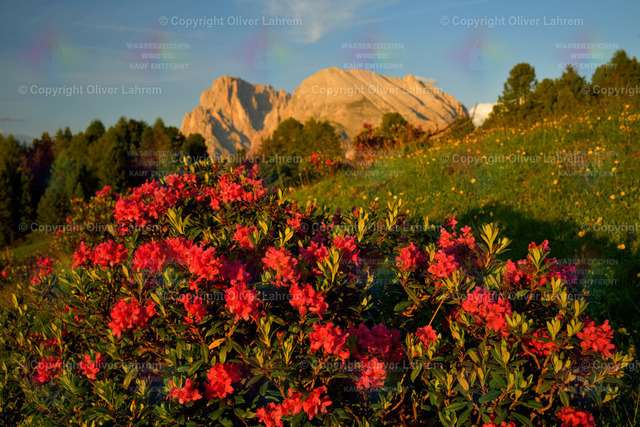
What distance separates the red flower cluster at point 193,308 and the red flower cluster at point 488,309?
1.64 m

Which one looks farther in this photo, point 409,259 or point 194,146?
point 194,146

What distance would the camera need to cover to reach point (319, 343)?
214 cm

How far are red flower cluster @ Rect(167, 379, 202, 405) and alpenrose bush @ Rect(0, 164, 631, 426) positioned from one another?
0.01m

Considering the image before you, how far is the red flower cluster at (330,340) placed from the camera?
83.3 inches

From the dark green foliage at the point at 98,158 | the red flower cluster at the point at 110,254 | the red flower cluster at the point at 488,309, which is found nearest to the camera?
the red flower cluster at the point at 488,309

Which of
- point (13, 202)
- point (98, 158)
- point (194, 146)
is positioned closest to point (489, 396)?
point (13, 202)

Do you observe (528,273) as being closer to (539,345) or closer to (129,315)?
(539,345)

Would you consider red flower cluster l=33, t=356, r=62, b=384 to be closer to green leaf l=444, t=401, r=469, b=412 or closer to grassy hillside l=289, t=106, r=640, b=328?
green leaf l=444, t=401, r=469, b=412

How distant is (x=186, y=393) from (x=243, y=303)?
61 centimetres

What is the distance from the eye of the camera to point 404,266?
2807 mm

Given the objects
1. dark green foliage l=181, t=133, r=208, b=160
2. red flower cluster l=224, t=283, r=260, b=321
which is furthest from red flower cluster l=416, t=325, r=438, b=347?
dark green foliage l=181, t=133, r=208, b=160

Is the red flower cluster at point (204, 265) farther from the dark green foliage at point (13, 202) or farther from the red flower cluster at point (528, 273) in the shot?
the dark green foliage at point (13, 202)

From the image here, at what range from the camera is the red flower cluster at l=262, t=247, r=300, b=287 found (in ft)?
8.02

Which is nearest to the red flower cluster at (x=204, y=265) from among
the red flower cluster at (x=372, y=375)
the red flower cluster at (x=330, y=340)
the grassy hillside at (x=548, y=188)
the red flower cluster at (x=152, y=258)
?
the red flower cluster at (x=152, y=258)
